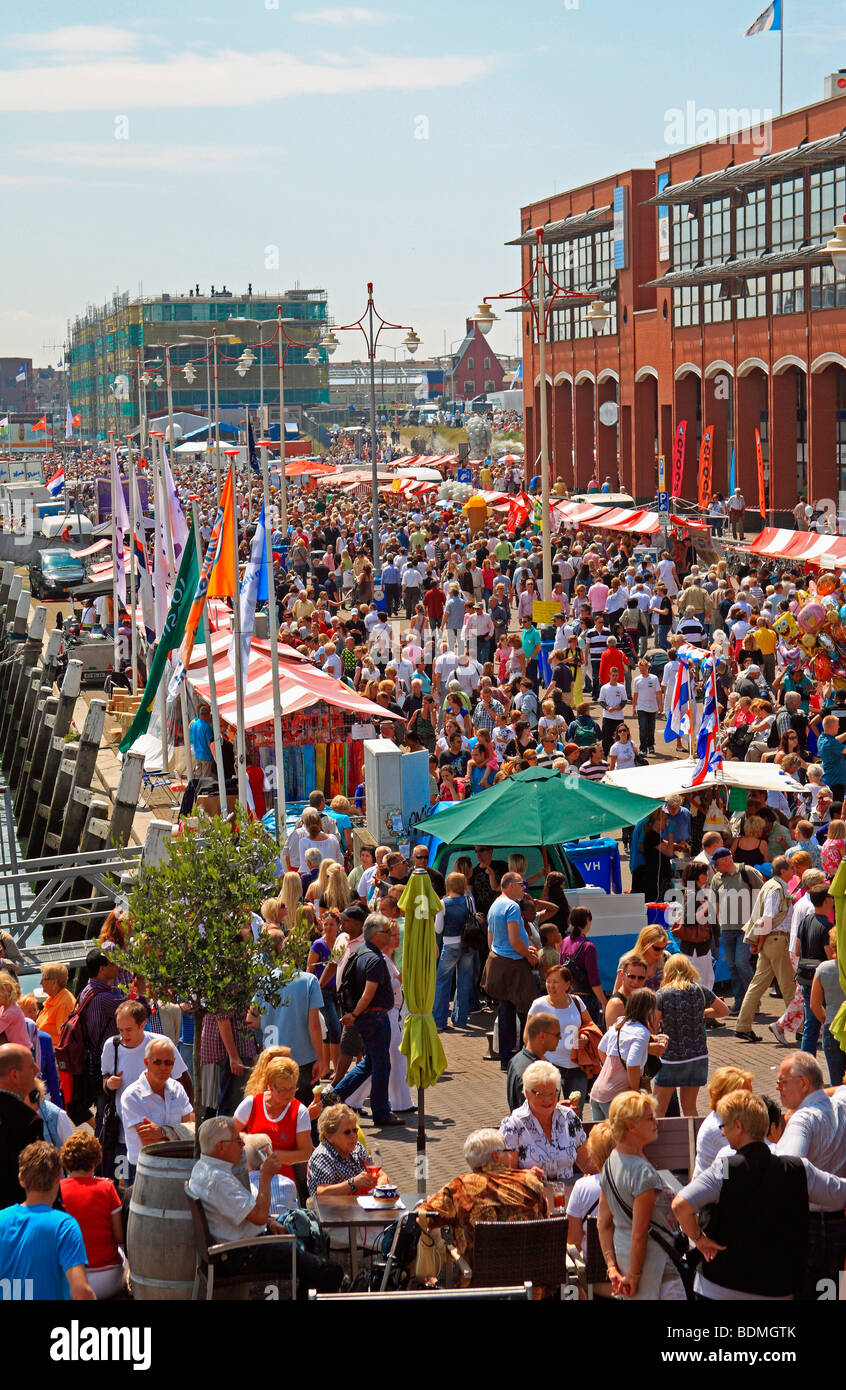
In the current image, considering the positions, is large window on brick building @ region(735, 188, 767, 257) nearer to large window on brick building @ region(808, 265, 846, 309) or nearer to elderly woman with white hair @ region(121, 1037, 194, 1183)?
large window on brick building @ region(808, 265, 846, 309)

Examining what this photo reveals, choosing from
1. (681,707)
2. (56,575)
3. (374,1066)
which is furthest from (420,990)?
(56,575)

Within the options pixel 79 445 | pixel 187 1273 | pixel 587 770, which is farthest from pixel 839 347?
pixel 79 445

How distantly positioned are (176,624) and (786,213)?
118ft

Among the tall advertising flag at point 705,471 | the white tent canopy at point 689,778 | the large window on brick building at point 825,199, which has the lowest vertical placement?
the white tent canopy at point 689,778

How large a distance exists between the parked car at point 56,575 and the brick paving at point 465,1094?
125 ft

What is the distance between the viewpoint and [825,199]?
45.5 metres

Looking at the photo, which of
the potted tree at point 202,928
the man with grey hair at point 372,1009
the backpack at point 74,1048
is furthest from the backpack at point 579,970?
the backpack at point 74,1048

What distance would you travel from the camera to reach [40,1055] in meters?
8.73

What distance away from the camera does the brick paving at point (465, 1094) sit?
31.5ft

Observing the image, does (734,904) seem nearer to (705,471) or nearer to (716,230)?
(705,471)

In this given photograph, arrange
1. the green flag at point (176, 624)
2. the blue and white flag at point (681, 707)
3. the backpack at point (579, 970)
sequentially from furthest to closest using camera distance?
the blue and white flag at point (681, 707)
the green flag at point (176, 624)
the backpack at point (579, 970)

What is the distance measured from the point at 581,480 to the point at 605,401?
15.2 ft

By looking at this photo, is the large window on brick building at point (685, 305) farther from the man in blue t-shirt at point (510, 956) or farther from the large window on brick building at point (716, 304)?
the man in blue t-shirt at point (510, 956)

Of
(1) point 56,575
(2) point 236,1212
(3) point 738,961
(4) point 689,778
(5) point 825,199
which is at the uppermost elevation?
(5) point 825,199
